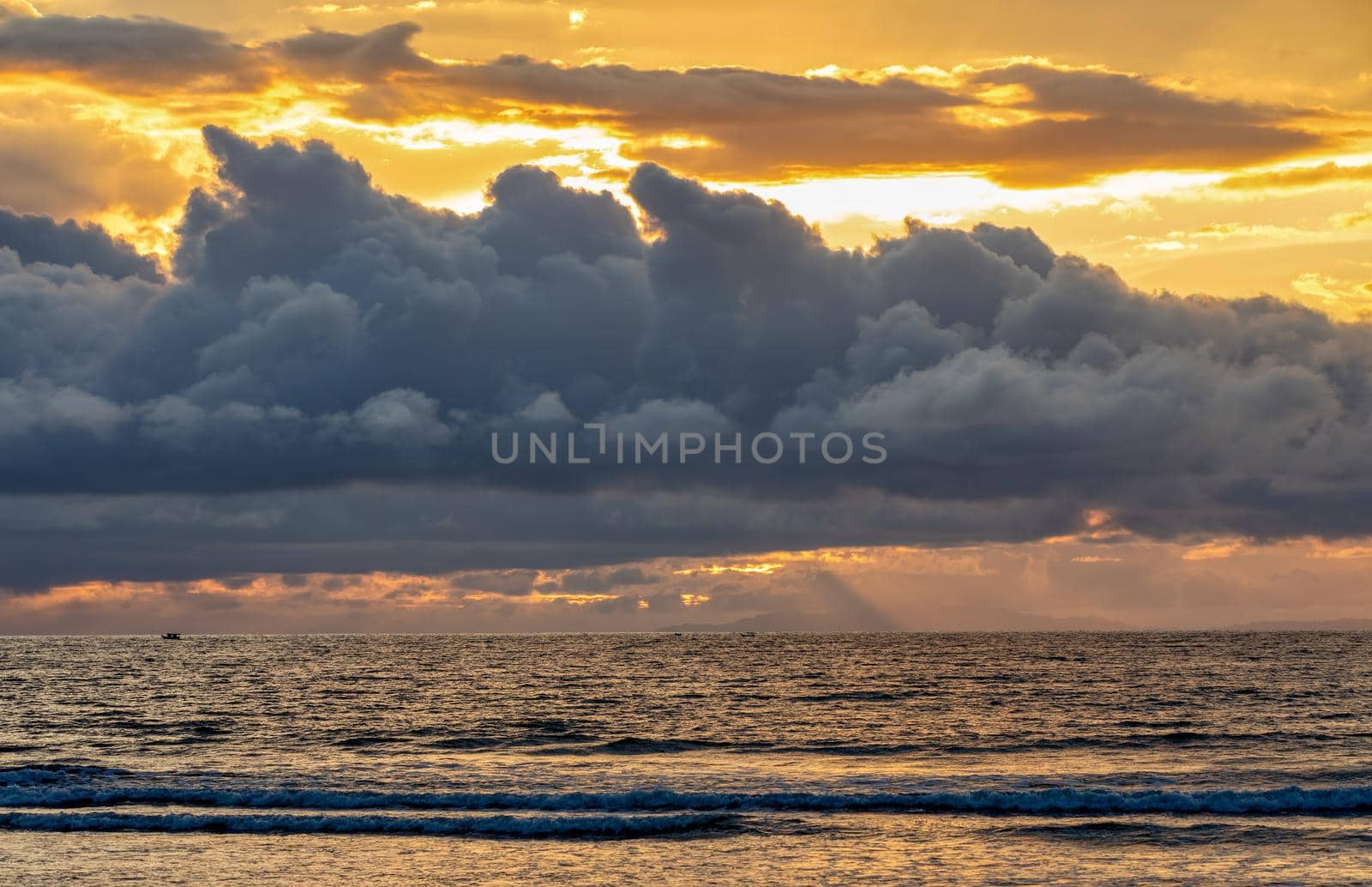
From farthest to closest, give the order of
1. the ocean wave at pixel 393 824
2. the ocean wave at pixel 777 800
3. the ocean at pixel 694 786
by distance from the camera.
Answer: the ocean wave at pixel 777 800 < the ocean wave at pixel 393 824 < the ocean at pixel 694 786

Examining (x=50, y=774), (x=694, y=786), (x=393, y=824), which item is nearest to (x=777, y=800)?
(x=694, y=786)

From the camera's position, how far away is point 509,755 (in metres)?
77.8

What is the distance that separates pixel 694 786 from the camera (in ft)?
213

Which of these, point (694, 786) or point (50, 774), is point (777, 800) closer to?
point (694, 786)

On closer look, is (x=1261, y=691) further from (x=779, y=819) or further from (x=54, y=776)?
(x=54, y=776)

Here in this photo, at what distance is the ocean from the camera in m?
46.4

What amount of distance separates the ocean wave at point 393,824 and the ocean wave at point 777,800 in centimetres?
334

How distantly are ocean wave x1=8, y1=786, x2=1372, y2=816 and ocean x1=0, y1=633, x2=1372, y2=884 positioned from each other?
20 centimetres

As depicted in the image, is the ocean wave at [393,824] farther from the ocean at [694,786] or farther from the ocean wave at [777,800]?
the ocean wave at [777,800]

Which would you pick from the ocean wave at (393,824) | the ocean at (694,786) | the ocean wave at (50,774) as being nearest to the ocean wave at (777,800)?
the ocean at (694,786)

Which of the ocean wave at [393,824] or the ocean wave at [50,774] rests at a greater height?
the ocean wave at [393,824]

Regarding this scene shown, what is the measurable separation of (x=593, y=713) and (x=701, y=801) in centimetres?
4465

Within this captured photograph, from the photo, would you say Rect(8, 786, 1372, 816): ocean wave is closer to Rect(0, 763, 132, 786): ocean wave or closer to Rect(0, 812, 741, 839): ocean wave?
Rect(0, 763, 132, 786): ocean wave

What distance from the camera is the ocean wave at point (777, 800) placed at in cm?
5716
